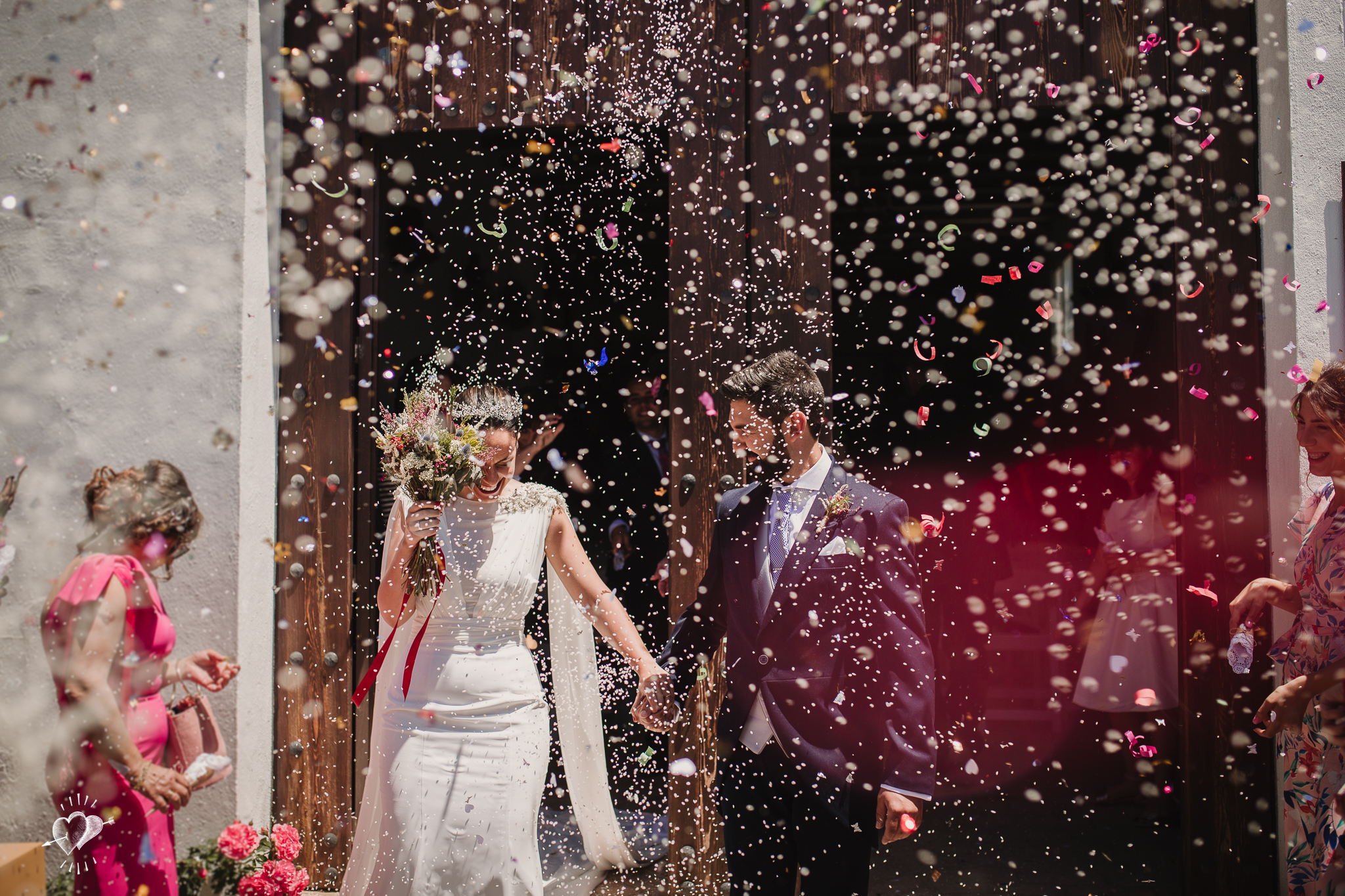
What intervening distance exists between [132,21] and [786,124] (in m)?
2.43

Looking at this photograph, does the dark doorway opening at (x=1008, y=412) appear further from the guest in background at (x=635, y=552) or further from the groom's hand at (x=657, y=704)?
the groom's hand at (x=657, y=704)

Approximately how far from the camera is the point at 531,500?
8.43 feet

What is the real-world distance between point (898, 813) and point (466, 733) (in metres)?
1.20

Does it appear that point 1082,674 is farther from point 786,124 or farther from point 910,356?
point 786,124

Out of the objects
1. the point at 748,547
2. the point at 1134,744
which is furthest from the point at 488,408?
the point at 1134,744

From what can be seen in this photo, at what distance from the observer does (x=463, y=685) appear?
92.5 inches

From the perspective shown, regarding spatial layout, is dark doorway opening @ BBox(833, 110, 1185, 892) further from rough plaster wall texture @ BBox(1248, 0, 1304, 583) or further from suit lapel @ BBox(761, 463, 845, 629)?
suit lapel @ BBox(761, 463, 845, 629)

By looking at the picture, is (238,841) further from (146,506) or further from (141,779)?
(146,506)

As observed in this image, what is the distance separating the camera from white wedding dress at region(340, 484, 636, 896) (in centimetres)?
228

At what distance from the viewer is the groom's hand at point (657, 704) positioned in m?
2.37

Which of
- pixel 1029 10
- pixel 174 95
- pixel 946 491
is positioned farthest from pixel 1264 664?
pixel 174 95

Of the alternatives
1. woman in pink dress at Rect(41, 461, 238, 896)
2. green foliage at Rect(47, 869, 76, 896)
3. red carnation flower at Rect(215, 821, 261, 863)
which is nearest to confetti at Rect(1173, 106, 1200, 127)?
woman in pink dress at Rect(41, 461, 238, 896)

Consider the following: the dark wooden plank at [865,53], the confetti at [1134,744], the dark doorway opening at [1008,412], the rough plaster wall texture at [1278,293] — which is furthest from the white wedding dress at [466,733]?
the confetti at [1134,744]

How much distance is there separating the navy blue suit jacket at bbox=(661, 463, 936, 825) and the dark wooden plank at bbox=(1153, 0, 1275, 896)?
1.43 meters
